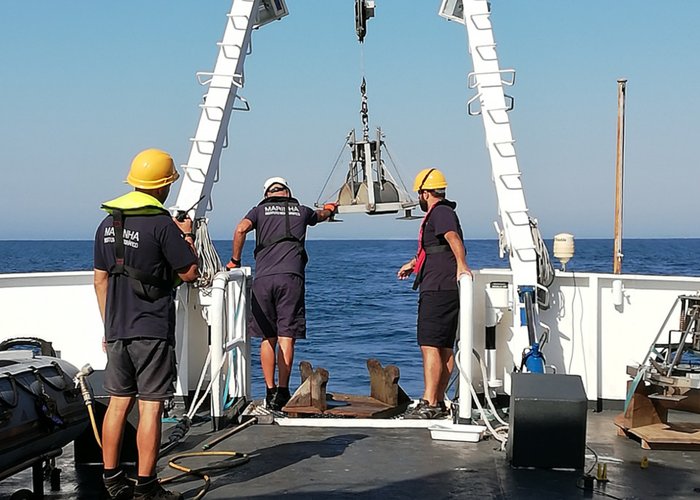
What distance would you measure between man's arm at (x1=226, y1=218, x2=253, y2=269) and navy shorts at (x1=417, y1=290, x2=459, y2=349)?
1533 mm

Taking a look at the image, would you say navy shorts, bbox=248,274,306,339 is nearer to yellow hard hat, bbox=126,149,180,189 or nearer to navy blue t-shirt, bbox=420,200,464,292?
navy blue t-shirt, bbox=420,200,464,292

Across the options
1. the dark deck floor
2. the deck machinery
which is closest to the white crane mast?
the deck machinery

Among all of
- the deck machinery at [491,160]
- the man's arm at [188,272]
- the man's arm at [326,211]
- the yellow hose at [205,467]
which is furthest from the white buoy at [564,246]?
the man's arm at [188,272]

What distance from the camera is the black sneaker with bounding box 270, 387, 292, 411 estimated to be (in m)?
7.42

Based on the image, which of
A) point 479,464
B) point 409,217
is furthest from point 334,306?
point 479,464

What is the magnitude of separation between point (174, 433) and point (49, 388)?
1456 mm

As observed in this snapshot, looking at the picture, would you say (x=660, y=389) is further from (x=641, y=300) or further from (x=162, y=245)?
(x=162, y=245)

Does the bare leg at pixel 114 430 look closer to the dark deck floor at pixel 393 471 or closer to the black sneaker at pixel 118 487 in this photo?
the black sneaker at pixel 118 487

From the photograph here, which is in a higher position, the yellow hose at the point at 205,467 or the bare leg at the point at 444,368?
the bare leg at the point at 444,368

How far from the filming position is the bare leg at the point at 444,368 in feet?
23.8

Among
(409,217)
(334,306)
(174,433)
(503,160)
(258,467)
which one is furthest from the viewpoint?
(334,306)

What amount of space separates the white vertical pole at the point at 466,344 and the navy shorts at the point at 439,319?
52 cm

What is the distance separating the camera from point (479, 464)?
5.76m

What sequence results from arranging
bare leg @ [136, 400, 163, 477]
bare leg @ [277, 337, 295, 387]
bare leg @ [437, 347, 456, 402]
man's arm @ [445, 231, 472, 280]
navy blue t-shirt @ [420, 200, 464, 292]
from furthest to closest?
bare leg @ [277, 337, 295, 387] → bare leg @ [437, 347, 456, 402] → navy blue t-shirt @ [420, 200, 464, 292] → man's arm @ [445, 231, 472, 280] → bare leg @ [136, 400, 163, 477]
